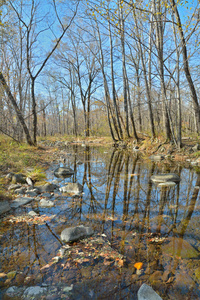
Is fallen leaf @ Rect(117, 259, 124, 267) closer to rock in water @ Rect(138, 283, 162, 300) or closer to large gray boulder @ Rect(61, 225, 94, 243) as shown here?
rock in water @ Rect(138, 283, 162, 300)

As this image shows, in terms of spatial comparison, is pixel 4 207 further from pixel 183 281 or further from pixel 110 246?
pixel 183 281

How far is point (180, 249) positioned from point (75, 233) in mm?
1485

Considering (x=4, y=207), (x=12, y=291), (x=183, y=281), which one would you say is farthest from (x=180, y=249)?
(x=4, y=207)

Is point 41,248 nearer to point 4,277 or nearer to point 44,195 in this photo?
point 4,277

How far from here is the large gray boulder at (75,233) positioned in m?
2.57

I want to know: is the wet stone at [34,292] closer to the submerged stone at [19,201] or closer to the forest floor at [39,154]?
the submerged stone at [19,201]

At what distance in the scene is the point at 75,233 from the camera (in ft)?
8.62

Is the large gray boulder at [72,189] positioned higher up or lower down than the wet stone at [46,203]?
higher up

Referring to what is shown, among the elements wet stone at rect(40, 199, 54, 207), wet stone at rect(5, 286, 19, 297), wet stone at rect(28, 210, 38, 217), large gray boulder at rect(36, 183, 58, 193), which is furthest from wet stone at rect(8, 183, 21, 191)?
wet stone at rect(5, 286, 19, 297)

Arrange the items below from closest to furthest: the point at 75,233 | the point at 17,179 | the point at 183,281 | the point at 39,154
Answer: the point at 183,281 < the point at 75,233 < the point at 17,179 < the point at 39,154

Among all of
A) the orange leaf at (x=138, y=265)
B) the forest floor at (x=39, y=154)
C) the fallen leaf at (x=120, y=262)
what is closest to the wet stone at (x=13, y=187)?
the forest floor at (x=39, y=154)

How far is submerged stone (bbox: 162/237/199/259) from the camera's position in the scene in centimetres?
226

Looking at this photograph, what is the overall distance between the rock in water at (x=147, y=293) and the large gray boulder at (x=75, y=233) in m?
1.15

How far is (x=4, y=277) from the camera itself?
6.22 ft
